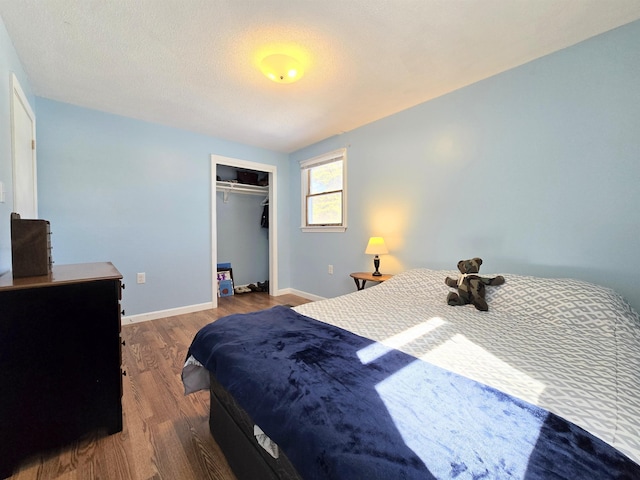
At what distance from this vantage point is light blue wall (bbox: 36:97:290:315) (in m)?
2.62

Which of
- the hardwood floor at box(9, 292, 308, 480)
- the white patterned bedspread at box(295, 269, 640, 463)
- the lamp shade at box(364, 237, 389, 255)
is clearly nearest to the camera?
the white patterned bedspread at box(295, 269, 640, 463)

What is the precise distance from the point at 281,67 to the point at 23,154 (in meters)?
2.15

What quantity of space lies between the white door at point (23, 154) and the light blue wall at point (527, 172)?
305 centimetres

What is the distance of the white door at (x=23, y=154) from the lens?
1.80 m

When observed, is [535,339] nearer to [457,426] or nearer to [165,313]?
[457,426]

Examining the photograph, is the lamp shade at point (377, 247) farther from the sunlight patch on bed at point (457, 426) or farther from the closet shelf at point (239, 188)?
the closet shelf at point (239, 188)

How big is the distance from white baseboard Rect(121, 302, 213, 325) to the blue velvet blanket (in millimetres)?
2522

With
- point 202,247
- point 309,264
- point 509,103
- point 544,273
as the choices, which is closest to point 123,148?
point 202,247

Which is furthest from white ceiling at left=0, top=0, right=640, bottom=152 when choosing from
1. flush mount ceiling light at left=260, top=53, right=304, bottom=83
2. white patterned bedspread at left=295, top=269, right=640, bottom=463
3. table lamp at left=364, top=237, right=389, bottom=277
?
white patterned bedspread at left=295, top=269, right=640, bottom=463

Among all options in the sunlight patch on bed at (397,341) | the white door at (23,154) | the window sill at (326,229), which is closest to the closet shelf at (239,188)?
the window sill at (326,229)

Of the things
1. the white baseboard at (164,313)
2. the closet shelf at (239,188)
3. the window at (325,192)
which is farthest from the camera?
the closet shelf at (239,188)

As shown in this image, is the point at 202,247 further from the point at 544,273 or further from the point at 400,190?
the point at 544,273

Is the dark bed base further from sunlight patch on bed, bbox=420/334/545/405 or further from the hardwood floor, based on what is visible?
sunlight patch on bed, bbox=420/334/545/405

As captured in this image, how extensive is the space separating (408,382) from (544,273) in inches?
70.8
